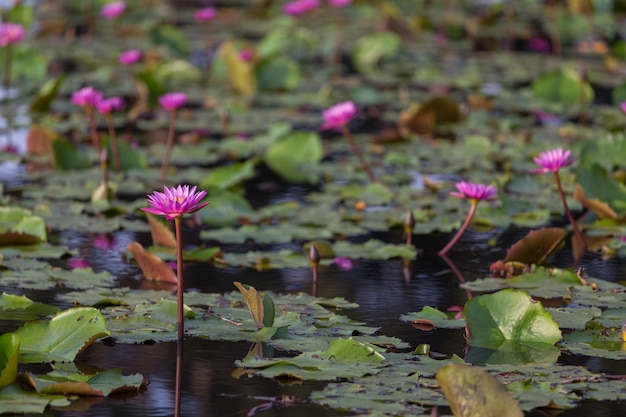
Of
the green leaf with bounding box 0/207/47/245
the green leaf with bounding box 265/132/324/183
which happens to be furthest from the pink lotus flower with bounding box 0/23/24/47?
the green leaf with bounding box 0/207/47/245

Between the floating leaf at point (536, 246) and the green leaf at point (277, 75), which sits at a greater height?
the green leaf at point (277, 75)

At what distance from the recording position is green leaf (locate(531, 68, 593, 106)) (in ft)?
21.1

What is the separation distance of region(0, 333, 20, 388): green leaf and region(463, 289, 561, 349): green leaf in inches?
42.3

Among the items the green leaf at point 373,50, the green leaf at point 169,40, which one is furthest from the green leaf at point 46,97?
the green leaf at point 373,50

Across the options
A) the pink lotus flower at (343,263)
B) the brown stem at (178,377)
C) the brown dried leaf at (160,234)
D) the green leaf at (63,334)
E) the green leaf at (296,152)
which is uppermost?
the green leaf at (296,152)

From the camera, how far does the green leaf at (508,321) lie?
2791mm

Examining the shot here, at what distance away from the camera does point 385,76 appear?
7.66 m

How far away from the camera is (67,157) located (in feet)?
16.3

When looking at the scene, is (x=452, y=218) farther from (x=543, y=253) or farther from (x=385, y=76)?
(x=385, y=76)

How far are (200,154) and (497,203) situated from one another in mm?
1537

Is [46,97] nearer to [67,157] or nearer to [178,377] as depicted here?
[67,157]

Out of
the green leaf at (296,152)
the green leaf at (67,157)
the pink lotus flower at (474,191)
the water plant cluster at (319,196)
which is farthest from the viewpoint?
the green leaf at (296,152)

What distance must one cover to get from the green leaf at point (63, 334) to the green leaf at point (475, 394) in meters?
0.84

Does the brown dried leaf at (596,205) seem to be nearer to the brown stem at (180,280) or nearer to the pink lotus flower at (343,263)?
the pink lotus flower at (343,263)
